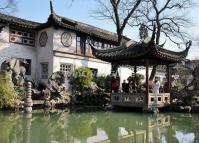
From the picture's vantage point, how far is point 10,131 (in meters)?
9.54

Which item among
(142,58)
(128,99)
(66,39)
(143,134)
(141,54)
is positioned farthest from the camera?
(66,39)

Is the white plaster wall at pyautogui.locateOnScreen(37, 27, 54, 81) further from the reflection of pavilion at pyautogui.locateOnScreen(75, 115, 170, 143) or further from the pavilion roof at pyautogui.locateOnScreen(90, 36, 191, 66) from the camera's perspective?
the reflection of pavilion at pyautogui.locateOnScreen(75, 115, 170, 143)

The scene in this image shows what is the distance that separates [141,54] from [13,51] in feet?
34.6

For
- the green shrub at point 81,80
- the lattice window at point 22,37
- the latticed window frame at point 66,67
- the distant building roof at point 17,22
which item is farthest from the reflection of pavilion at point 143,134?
the lattice window at point 22,37

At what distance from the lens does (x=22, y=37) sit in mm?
22906

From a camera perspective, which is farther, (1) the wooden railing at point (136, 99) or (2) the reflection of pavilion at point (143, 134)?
(1) the wooden railing at point (136, 99)

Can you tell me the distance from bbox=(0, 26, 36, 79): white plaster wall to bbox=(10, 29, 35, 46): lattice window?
0.30 m

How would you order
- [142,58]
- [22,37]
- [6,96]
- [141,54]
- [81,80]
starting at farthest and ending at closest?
[22,37]
[81,80]
[142,58]
[141,54]
[6,96]

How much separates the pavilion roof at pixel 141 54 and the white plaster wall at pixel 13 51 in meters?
6.98

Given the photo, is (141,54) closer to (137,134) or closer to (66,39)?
(137,134)

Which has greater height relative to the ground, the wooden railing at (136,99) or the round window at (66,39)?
the round window at (66,39)

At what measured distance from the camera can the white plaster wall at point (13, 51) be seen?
70.6 feet

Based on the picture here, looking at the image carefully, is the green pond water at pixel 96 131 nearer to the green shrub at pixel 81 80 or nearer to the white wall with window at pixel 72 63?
the green shrub at pixel 81 80

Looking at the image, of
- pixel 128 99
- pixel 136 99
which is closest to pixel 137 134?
pixel 136 99
